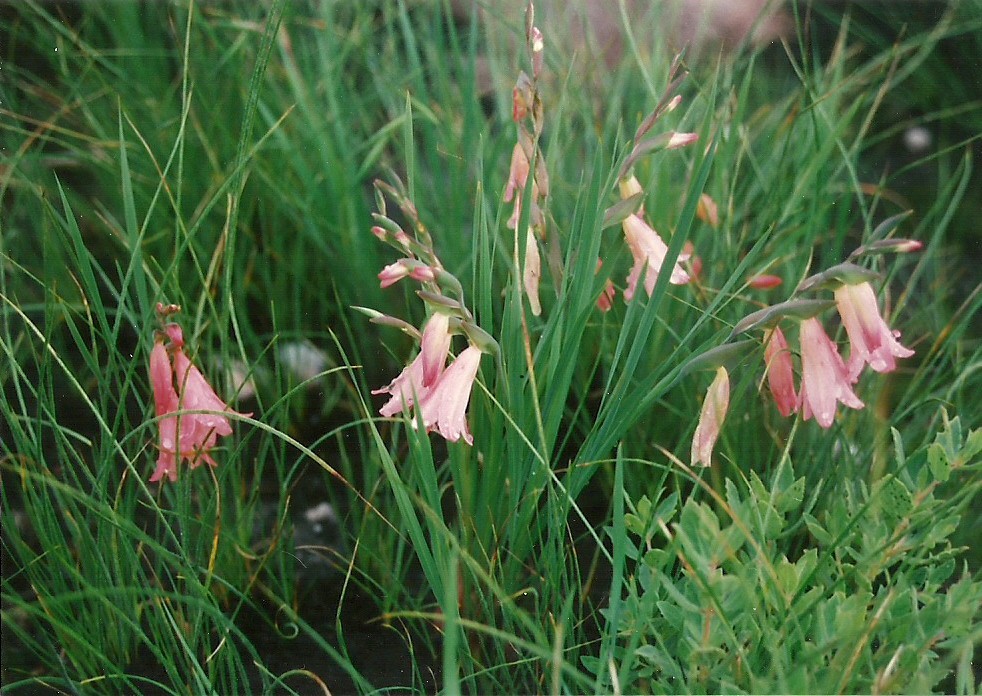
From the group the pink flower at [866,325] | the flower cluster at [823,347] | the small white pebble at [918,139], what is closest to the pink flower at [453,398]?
the flower cluster at [823,347]

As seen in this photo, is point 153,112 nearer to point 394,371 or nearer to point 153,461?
point 394,371

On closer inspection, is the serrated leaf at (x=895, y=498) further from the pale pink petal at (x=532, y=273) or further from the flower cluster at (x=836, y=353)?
the pale pink petal at (x=532, y=273)

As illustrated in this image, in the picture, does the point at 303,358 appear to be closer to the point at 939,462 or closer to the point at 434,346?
the point at 434,346

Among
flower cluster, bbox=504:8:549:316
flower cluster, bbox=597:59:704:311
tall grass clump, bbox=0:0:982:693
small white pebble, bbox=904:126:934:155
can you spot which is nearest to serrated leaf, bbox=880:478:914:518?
tall grass clump, bbox=0:0:982:693

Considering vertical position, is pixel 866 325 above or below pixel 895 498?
above

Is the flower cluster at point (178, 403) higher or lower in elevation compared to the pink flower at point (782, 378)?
lower

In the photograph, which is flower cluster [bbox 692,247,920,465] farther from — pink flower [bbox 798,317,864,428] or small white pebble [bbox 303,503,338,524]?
small white pebble [bbox 303,503,338,524]

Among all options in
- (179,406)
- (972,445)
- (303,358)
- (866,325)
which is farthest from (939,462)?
(303,358)

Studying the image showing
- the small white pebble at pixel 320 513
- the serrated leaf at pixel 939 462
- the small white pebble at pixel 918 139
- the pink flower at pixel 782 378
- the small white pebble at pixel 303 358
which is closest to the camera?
the serrated leaf at pixel 939 462
